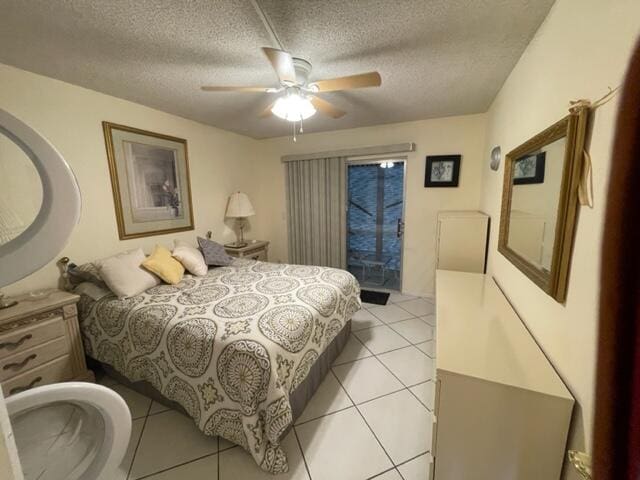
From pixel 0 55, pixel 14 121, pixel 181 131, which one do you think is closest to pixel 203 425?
pixel 14 121

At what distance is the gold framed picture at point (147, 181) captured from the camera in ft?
8.05

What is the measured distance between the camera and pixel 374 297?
3.55 m

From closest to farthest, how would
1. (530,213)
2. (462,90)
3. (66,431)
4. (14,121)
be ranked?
(14,121)
(66,431)
(530,213)
(462,90)

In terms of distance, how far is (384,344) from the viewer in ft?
8.12

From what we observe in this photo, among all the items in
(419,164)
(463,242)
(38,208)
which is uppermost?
(419,164)

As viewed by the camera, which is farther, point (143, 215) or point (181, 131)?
point (181, 131)

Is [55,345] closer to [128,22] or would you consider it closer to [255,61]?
[128,22]

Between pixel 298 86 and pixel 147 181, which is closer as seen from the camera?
pixel 298 86

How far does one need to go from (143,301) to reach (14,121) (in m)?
1.66

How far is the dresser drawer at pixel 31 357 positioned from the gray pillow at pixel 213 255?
1253 millimetres

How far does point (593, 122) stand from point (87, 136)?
3.35 meters

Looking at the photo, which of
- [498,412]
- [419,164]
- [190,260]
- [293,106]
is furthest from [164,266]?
[419,164]

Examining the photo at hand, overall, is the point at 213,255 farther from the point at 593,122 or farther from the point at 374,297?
the point at 593,122

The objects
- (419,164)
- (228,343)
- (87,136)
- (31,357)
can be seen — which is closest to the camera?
(228,343)
